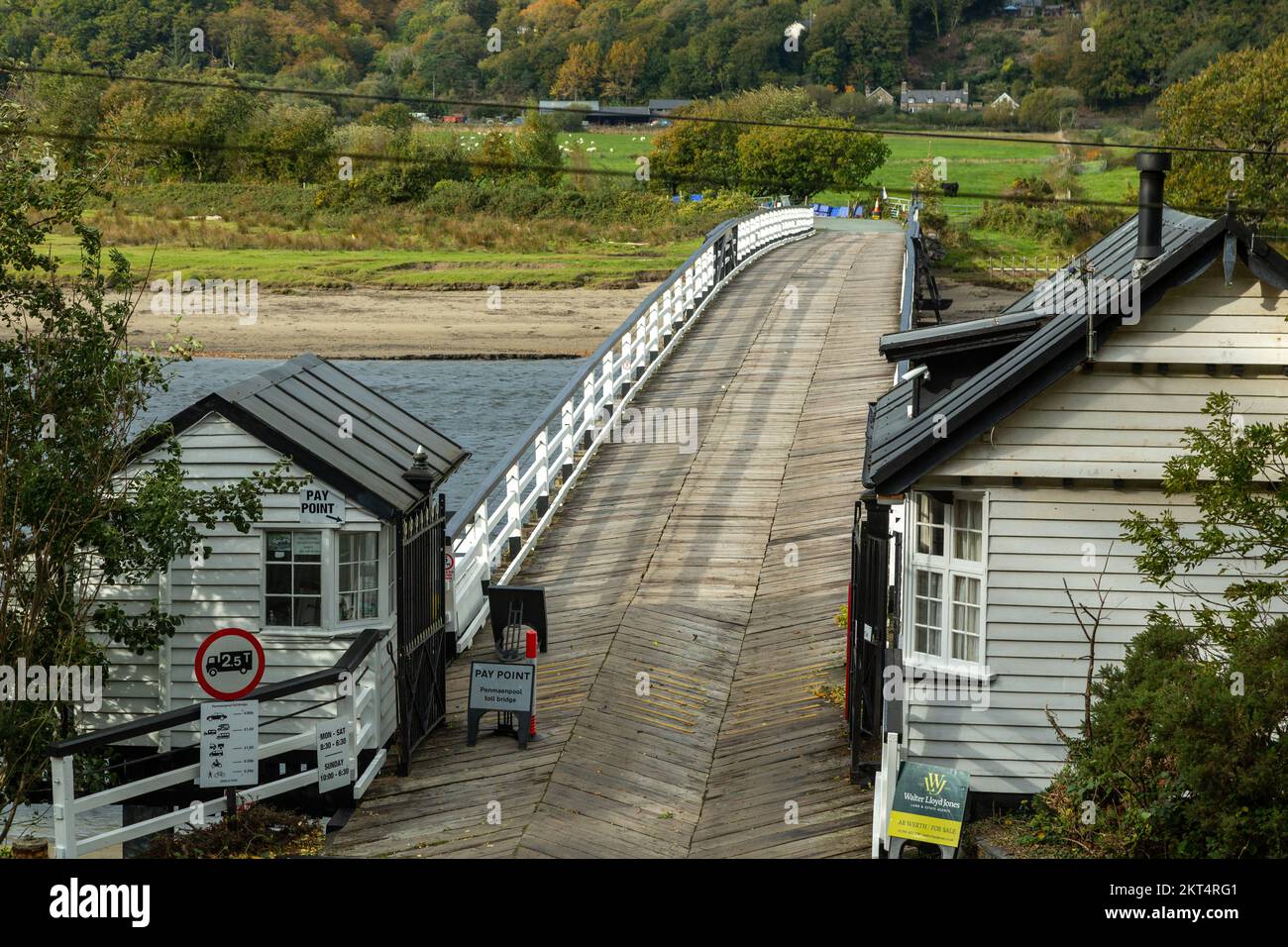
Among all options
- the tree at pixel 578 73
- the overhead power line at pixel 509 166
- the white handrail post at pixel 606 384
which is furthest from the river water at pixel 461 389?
the tree at pixel 578 73

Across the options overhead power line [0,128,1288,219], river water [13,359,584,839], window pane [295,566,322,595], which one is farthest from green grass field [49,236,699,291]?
window pane [295,566,322,595]

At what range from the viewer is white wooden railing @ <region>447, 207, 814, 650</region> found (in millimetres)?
17531

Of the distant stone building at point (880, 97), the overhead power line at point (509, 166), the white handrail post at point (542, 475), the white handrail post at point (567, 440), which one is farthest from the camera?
the distant stone building at point (880, 97)

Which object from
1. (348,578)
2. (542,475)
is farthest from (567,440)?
(348,578)

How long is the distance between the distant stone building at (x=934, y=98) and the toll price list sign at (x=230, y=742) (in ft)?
494

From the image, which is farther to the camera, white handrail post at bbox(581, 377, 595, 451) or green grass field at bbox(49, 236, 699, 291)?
green grass field at bbox(49, 236, 699, 291)

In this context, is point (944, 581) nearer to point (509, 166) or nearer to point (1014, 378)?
point (1014, 378)

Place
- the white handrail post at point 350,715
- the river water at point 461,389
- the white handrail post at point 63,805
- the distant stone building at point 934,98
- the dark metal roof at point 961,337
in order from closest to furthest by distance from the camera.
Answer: the white handrail post at point 63,805 → the white handrail post at point 350,715 → the dark metal roof at point 961,337 → the river water at point 461,389 → the distant stone building at point 934,98

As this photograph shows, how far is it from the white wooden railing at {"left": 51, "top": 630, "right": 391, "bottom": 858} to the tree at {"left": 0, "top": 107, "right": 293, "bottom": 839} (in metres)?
0.80

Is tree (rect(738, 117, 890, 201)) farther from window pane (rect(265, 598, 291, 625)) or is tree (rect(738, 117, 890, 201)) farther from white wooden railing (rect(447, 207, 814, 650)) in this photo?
window pane (rect(265, 598, 291, 625))

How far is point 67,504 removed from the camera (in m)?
13.6

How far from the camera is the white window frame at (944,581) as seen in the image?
13430mm

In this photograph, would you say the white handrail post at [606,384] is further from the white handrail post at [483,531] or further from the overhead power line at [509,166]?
the white handrail post at [483,531]

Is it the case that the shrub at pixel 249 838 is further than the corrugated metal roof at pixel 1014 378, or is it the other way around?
the corrugated metal roof at pixel 1014 378
